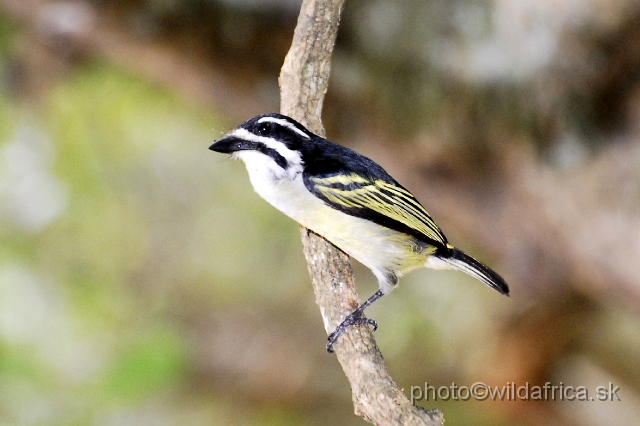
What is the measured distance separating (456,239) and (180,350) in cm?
188

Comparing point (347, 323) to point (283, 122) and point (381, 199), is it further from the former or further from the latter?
point (283, 122)

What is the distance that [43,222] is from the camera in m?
4.09

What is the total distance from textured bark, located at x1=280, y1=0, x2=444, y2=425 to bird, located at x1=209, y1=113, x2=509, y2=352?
0.07 m

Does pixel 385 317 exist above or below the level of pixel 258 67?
below

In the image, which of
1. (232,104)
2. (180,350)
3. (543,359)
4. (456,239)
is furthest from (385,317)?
(232,104)

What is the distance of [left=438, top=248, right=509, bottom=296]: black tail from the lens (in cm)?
205

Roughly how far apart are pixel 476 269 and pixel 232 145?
2.83 ft

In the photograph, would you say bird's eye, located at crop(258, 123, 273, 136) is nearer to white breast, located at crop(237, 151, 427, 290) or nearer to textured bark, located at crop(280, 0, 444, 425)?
white breast, located at crop(237, 151, 427, 290)

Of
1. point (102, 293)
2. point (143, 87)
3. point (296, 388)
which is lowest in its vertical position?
point (296, 388)

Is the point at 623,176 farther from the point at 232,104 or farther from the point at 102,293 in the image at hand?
the point at 102,293

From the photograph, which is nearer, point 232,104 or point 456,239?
point 232,104

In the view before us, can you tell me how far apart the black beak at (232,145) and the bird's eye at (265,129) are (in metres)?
0.05

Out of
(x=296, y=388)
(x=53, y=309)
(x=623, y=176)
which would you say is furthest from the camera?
(x=296, y=388)

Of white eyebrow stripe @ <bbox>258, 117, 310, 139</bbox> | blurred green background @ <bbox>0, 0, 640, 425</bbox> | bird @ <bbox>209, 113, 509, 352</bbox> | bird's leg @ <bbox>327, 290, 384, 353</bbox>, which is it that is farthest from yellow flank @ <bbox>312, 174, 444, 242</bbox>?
blurred green background @ <bbox>0, 0, 640, 425</bbox>
